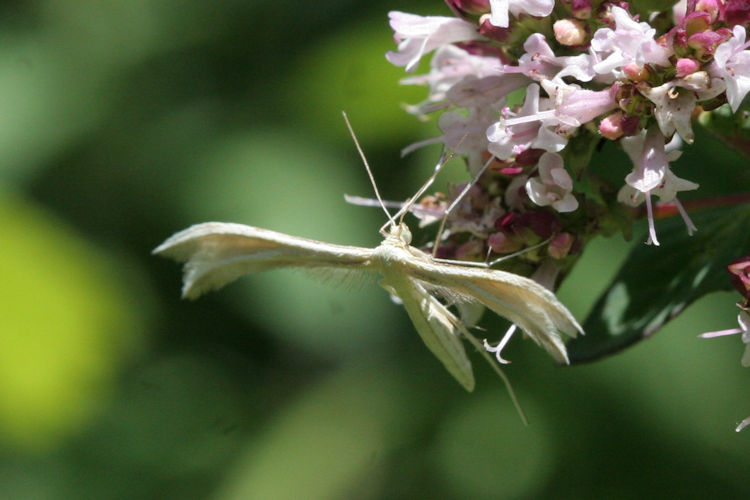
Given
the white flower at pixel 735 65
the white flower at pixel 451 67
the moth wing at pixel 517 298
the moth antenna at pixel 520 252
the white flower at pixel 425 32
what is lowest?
the moth antenna at pixel 520 252

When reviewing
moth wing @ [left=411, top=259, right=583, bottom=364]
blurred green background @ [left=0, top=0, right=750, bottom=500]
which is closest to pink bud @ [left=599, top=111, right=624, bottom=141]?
moth wing @ [left=411, top=259, right=583, bottom=364]

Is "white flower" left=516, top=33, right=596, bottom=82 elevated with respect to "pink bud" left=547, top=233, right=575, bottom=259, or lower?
elevated

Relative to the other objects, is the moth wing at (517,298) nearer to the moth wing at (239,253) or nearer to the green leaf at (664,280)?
the moth wing at (239,253)

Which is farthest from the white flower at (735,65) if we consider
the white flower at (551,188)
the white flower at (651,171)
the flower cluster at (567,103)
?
the white flower at (551,188)

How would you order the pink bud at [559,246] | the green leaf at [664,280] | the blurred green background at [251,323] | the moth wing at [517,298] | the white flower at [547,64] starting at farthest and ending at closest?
the blurred green background at [251,323] → the green leaf at [664,280] → the pink bud at [559,246] → the white flower at [547,64] → the moth wing at [517,298]

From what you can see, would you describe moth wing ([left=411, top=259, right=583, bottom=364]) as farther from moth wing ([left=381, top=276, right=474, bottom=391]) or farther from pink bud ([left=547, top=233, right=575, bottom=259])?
pink bud ([left=547, top=233, right=575, bottom=259])

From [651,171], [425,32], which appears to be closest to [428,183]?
[425,32]

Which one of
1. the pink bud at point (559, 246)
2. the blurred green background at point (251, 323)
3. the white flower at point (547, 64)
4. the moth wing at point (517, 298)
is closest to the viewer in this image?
the moth wing at point (517, 298)

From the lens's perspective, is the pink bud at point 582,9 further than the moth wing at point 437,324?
No
